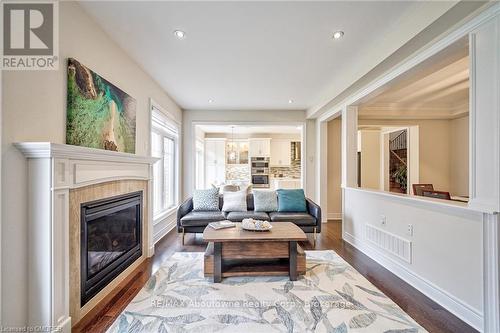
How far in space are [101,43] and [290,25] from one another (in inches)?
74.3

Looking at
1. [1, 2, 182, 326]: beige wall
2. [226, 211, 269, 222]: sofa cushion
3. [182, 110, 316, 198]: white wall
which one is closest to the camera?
[1, 2, 182, 326]: beige wall

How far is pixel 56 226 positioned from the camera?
1566 mm

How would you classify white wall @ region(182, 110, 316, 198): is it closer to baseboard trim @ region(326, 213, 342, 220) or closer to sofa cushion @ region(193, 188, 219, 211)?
baseboard trim @ region(326, 213, 342, 220)

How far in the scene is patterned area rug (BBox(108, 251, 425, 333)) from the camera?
176 centimetres

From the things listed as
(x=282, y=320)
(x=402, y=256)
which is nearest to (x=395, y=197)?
(x=402, y=256)

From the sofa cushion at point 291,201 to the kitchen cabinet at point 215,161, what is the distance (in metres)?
4.18

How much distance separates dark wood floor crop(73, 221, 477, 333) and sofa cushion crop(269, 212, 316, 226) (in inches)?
14.4

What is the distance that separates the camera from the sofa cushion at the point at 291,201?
4008 millimetres

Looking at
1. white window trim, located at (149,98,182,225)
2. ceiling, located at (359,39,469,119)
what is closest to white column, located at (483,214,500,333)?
ceiling, located at (359,39,469,119)

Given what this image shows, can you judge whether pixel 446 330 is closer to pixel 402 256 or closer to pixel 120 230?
pixel 402 256

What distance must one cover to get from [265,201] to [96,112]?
2.94 metres

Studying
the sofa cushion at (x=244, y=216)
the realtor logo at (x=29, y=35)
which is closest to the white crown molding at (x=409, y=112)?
the sofa cushion at (x=244, y=216)

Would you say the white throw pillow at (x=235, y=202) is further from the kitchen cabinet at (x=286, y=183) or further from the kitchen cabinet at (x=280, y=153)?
the kitchen cabinet at (x=280, y=153)

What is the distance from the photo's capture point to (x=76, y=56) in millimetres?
1919
